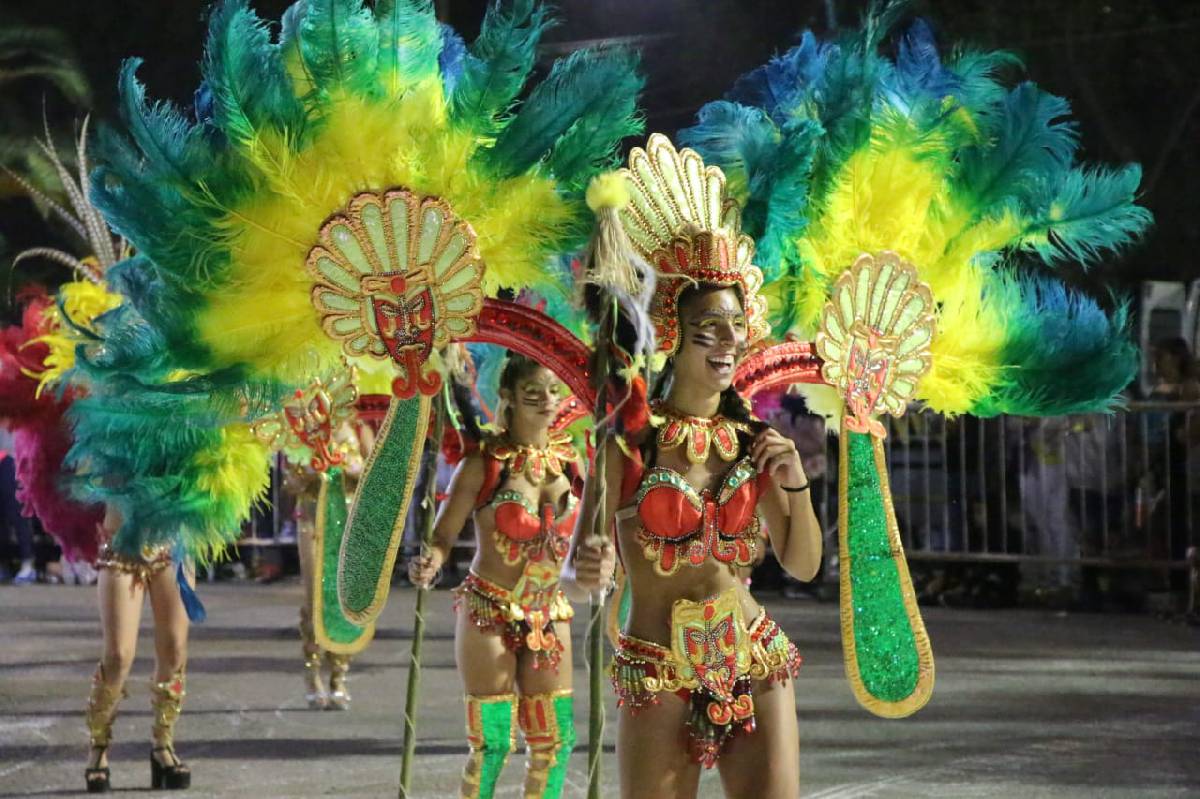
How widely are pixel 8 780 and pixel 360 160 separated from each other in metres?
4.06

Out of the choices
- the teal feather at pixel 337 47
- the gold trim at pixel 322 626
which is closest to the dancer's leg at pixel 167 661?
Result: the gold trim at pixel 322 626

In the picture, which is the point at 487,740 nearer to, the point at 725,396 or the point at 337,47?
the point at 725,396

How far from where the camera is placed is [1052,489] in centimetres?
1223

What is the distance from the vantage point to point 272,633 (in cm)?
1278

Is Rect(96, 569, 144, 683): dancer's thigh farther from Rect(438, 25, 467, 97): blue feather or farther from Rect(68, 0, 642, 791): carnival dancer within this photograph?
Rect(438, 25, 467, 97): blue feather

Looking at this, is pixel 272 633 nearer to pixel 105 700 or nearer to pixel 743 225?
pixel 105 700

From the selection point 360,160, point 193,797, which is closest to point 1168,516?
point 193,797

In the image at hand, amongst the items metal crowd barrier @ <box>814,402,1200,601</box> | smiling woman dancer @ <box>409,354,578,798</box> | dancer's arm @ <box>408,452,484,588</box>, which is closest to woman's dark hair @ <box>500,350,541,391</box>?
smiling woman dancer @ <box>409,354,578,798</box>

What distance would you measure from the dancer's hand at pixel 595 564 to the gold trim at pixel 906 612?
90 cm

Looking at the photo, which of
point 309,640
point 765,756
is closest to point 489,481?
point 765,756

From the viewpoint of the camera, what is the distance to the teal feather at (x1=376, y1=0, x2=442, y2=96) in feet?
16.2

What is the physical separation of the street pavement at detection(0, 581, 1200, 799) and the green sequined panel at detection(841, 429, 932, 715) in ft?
7.60

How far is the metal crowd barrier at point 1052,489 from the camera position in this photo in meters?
11.5

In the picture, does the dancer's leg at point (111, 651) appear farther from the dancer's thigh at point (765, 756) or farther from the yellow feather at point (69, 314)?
the dancer's thigh at point (765, 756)
